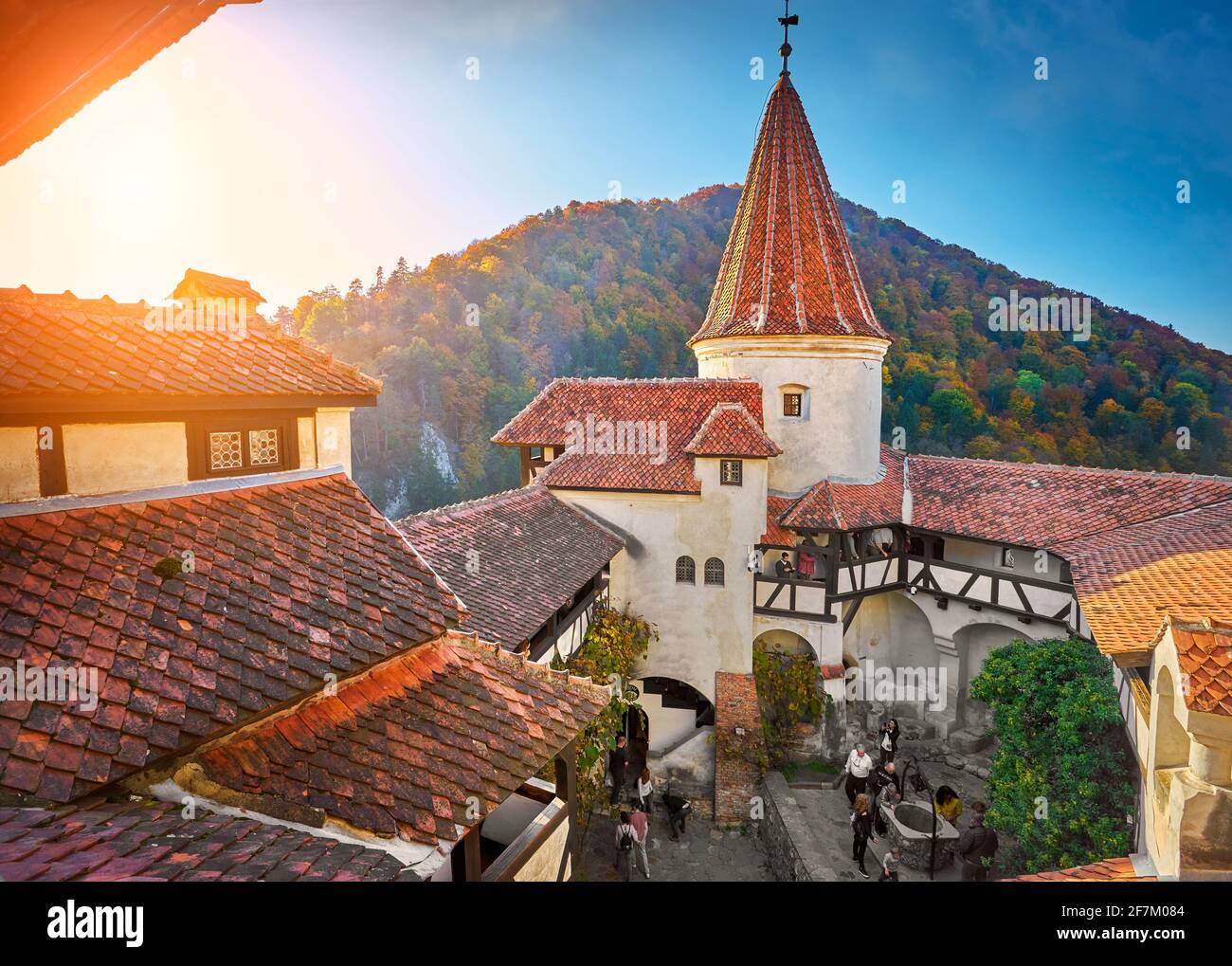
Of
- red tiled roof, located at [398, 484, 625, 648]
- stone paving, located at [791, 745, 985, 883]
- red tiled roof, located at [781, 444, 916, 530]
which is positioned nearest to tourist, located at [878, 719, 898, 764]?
stone paving, located at [791, 745, 985, 883]

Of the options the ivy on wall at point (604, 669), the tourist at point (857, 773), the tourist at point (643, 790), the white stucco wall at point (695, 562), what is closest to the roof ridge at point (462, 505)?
the white stucco wall at point (695, 562)

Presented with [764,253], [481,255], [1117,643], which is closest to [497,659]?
[1117,643]

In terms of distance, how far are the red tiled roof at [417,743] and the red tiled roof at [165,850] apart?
14.2 inches

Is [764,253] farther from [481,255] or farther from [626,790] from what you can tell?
[481,255]

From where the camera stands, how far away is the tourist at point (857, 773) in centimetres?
1168

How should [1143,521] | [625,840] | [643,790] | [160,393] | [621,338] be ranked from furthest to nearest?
[621,338] → [643,790] → [1143,521] → [625,840] → [160,393]

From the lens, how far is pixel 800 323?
14.4 metres

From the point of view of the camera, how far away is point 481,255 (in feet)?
158

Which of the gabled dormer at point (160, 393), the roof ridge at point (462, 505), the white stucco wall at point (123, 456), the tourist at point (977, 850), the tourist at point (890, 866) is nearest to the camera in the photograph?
the gabled dormer at point (160, 393)

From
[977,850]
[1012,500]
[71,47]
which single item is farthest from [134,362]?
[1012,500]

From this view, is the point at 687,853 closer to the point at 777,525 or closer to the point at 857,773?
the point at 857,773

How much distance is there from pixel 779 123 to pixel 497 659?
15.4 metres

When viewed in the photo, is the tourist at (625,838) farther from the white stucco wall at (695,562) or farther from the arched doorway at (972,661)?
the arched doorway at (972,661)

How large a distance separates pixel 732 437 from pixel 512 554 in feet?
18.4
